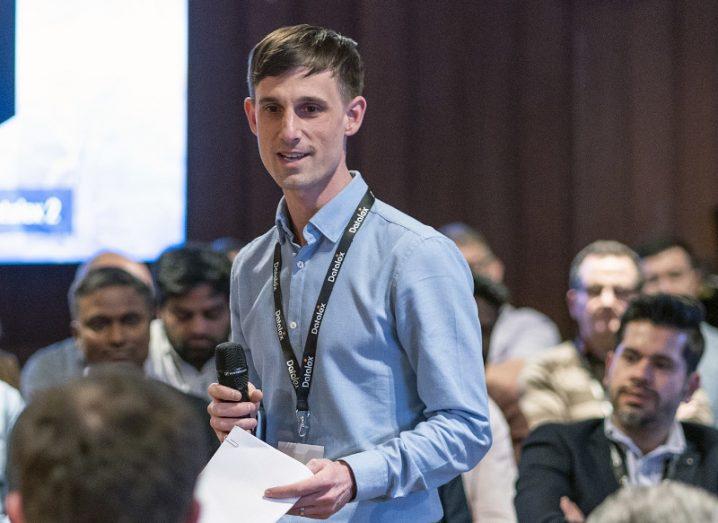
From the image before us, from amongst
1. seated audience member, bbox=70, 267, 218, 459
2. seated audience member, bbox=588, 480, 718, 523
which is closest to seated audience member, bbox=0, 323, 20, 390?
seated audience member, bbox=70, 267, 218, 459

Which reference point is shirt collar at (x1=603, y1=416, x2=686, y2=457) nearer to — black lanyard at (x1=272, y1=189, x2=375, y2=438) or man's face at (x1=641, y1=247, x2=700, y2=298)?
black lanyard at (x1=272, y1=189, x2=375, y2=438)

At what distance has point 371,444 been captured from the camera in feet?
5.76

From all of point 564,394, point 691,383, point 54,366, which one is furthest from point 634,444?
point 54,366

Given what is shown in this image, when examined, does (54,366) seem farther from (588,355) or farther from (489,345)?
(588,355)

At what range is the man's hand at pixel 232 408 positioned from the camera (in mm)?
1726

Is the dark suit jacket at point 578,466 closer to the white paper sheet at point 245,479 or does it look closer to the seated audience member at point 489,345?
the seated audience member at point 489,345

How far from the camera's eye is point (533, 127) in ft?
19.0

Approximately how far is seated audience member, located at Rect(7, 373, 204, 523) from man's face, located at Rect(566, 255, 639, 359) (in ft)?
10.9

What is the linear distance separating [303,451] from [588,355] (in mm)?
2542

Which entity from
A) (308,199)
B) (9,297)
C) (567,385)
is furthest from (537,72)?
(308,199)

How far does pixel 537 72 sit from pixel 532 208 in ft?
2.35

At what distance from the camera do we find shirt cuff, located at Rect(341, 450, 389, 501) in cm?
165

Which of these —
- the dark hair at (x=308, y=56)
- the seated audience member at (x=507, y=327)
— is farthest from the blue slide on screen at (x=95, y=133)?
the dark hair at (x=308, y=56)

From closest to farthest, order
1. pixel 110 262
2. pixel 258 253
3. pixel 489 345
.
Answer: pixel 258 253
pixel 489 345
pixel 110 262
